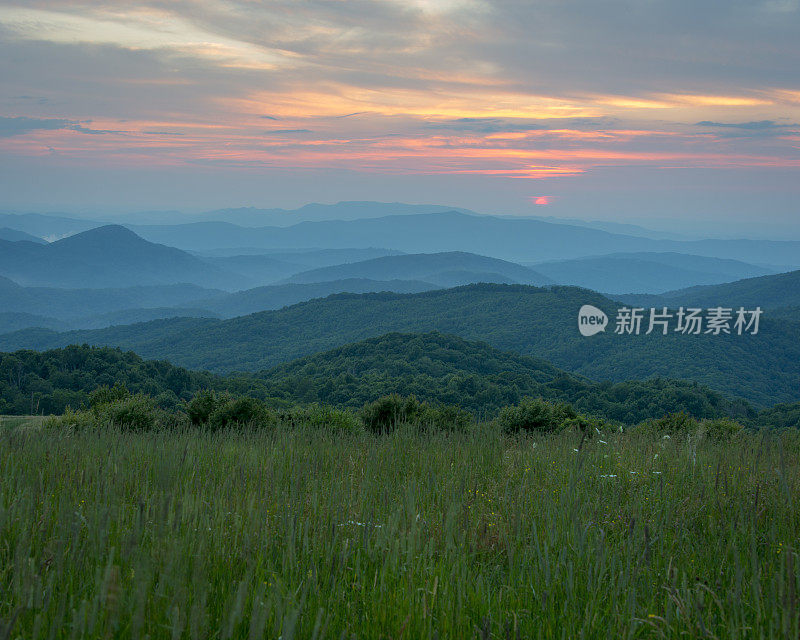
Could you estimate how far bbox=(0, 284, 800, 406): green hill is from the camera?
111312mm

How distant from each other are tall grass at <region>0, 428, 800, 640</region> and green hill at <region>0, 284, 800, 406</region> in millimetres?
105646

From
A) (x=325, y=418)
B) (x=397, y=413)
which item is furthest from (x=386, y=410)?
(x=325, y=418)

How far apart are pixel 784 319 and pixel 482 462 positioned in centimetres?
15419

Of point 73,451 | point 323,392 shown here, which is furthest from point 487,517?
point 323,392

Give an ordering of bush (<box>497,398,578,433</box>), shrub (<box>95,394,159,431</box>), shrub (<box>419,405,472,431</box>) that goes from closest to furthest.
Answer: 1. shrub (<box>95,394,159,431</box>)
2. bush (<box>497,398,578,433</box>)
3. shrub (<box>419,405,472,431</box>)

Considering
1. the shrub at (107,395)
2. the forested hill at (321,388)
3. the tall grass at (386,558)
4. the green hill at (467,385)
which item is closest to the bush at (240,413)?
the shrub at (107,395)

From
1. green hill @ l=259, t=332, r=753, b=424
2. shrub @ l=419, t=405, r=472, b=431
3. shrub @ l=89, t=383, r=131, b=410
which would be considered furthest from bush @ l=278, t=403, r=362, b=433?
green hill @ l=259, t=332, r=753, b=424

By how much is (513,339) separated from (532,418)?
130599mm

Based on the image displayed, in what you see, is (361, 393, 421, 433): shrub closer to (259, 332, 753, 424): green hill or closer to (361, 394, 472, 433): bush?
(361, 394, 472, 433): bush

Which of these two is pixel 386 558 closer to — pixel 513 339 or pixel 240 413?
pixel 240 413

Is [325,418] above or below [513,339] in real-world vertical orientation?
above

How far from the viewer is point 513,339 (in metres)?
144

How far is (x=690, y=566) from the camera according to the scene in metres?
3.38

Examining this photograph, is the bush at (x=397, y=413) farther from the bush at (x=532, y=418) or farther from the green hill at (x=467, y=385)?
the green hill at (x=467, y=385)
